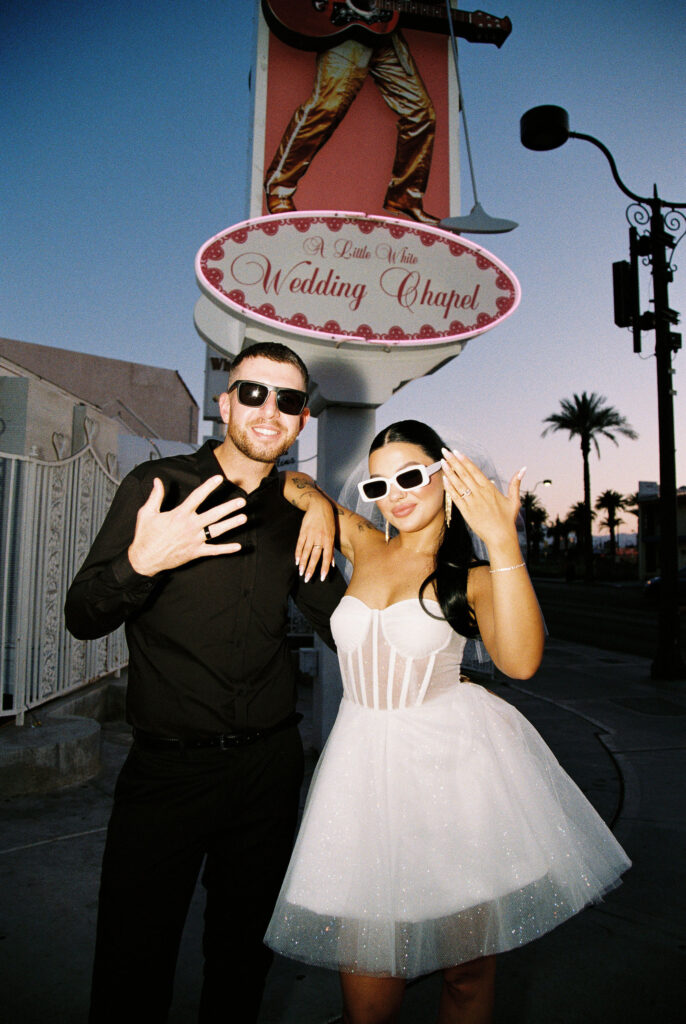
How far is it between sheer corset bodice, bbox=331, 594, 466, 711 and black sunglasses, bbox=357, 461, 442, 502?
37 cm

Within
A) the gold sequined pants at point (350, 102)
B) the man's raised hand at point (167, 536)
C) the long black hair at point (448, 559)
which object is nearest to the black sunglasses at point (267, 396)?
the long black hair at point (448, 559)

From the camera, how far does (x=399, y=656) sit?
1.85m

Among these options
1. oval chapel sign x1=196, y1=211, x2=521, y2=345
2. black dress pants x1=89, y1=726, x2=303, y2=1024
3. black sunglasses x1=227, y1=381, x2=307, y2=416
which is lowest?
black dress pants x1=89, y1=726, x2=303, y2=1024

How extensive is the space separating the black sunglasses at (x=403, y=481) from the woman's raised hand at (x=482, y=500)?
18cm

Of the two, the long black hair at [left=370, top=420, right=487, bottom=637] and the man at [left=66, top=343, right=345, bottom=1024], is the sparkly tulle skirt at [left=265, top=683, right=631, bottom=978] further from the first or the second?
the long black hair at [left=370, top=420, right=487, bottom=637]

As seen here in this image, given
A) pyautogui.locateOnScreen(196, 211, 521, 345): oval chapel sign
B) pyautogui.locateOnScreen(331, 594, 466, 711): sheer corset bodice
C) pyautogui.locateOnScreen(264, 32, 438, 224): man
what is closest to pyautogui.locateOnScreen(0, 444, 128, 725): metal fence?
pyautogui.locateOnScreen(196, 211, 521, 345): oval chapel sign

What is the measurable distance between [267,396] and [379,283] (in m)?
2.46

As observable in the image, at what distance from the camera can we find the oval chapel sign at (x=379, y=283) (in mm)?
3902

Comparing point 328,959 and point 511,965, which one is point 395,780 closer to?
point 328,959

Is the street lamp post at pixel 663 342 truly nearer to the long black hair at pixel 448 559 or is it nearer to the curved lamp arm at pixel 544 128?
the curved lamp arm at pixel 544 128

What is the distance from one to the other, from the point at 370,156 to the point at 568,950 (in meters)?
5.61

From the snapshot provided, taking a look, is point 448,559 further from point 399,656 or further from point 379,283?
point 379,283

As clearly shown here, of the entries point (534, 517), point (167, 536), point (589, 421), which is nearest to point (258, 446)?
point (167, 536)

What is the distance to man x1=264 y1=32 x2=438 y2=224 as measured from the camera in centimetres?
484
